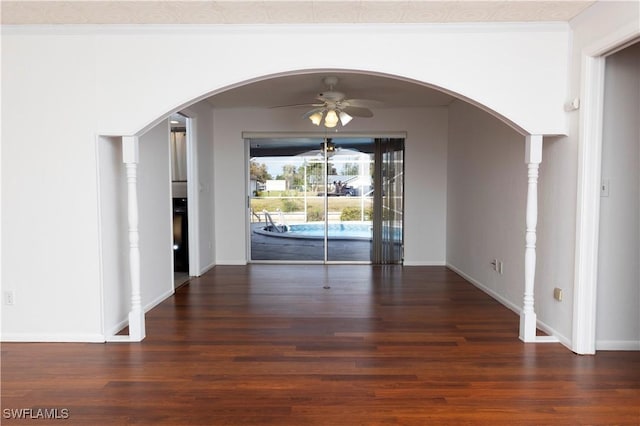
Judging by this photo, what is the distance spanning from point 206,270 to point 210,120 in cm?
228

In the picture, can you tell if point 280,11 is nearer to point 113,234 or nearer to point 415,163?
point 113,234

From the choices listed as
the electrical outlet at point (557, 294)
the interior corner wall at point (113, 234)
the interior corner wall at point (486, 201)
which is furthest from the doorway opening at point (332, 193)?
the electrical outlet at point (557, 294)

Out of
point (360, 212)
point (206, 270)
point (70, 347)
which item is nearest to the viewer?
point (70, 347)

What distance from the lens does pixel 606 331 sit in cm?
306

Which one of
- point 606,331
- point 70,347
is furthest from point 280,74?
point 606,331

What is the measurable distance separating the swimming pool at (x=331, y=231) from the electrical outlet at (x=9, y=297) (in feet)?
13.1

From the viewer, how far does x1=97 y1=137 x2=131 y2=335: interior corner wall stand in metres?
3.25

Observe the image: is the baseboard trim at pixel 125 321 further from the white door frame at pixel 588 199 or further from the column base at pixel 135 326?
the white door frame at pixel 588 199

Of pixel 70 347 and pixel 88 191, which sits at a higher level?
pixel 88 191

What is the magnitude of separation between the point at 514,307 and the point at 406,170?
118 inches

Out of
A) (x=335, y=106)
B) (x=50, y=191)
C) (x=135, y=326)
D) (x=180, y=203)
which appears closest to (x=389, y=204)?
(x=335, y=106)

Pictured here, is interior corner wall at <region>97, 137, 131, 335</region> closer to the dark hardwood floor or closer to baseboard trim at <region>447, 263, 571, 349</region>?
the dark hardwood floor

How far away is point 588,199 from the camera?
2895mm

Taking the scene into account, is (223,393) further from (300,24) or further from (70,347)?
(300,24)
